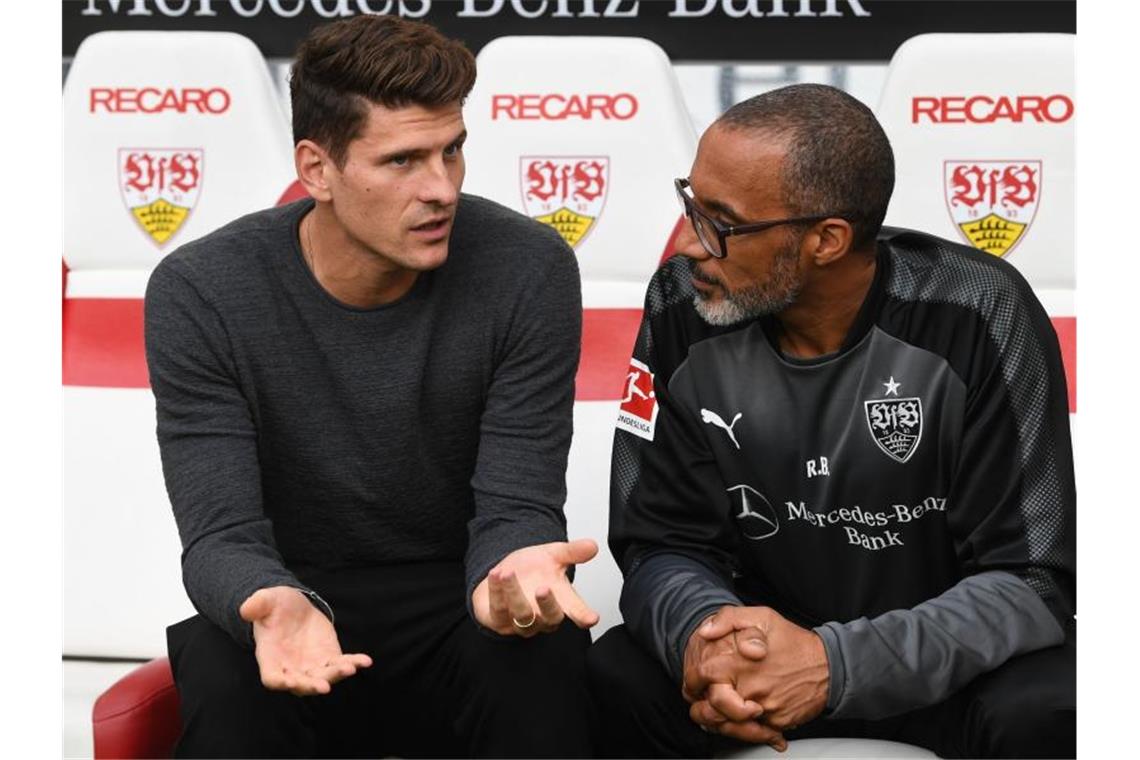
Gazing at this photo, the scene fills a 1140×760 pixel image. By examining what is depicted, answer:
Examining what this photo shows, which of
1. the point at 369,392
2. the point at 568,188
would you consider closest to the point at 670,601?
the point at 369,392

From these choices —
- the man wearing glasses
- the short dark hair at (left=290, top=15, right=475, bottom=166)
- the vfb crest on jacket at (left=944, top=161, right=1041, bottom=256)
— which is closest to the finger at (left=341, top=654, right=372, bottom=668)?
the man wearing glasses

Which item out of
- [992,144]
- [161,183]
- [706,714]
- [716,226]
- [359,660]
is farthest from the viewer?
[161,183]

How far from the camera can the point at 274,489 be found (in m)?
1.78

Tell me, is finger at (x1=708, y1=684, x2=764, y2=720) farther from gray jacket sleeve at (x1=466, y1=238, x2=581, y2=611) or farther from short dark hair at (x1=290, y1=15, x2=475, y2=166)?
short dark hair at (x1=290, y1=15, x2=475, y2=166)

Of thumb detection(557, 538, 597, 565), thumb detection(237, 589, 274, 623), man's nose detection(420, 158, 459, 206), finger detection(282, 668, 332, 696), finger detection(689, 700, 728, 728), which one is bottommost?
finger detection(689, 700, 728, 728)

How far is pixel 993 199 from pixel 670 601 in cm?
94

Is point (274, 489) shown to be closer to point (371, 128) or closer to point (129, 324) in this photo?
point (371, 128)

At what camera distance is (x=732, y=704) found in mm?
1525

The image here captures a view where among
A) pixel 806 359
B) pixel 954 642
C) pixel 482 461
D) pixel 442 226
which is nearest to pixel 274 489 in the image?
Result: pixel 482 461

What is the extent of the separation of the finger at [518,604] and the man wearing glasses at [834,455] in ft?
0.55

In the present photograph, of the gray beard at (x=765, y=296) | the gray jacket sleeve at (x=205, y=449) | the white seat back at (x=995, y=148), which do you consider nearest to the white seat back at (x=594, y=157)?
the white seat back at (x=995, y=148)

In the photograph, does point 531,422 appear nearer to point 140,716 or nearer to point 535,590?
point 535,590

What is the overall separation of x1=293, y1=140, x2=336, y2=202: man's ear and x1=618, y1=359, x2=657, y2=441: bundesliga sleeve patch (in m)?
0.40

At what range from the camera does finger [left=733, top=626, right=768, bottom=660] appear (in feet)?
5.05
